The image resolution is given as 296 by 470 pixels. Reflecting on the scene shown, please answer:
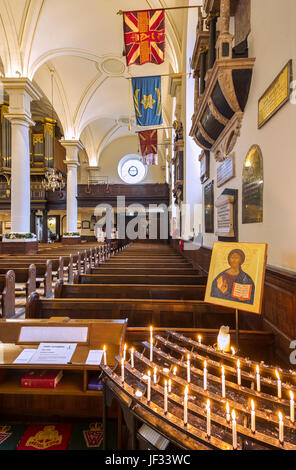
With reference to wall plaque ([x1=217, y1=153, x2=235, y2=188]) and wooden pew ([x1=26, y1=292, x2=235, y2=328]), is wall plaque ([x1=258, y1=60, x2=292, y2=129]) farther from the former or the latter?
wooden pew ([x1=26, y1=292, x2=235, y2=328])

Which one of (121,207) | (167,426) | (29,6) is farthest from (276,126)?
(121,207)

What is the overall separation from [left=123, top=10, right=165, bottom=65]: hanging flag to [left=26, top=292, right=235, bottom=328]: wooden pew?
5.01 m

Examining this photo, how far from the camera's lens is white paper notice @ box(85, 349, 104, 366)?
1.81 metres

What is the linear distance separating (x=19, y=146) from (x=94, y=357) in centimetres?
875

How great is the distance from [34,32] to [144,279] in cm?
932

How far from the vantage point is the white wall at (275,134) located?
1932 millimetres

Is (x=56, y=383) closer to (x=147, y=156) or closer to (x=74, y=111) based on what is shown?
(x=147, y=156)

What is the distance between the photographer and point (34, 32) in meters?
8.58

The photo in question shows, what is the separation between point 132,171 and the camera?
2103 centimetres

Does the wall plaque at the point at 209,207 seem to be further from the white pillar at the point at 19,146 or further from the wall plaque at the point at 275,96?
the white pillar at the point at 19,146

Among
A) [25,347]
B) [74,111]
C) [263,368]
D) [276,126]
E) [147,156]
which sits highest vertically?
[74,111]

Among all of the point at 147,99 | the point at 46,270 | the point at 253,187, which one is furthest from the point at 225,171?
the point at 147,99

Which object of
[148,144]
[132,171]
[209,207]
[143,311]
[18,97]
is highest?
[132,171]

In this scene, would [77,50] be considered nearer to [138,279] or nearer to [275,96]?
[138,279]
